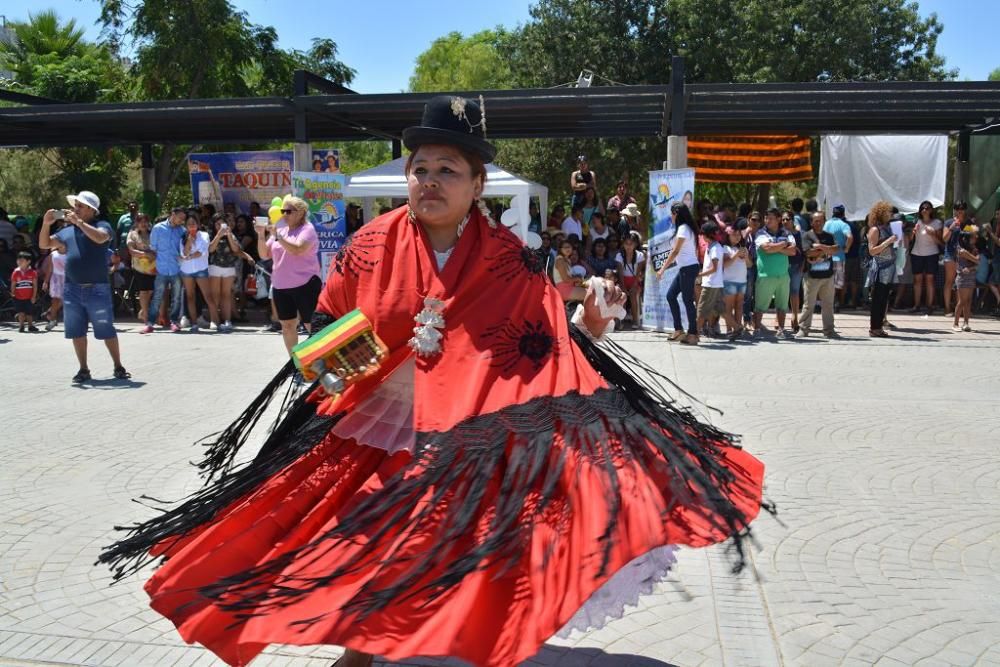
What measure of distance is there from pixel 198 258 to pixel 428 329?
39.3ft

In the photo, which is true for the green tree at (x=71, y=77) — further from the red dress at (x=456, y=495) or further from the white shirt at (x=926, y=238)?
the red dress at (x=456, y=495)

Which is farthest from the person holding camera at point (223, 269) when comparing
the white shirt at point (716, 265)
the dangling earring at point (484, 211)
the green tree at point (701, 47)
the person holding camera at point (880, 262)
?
the green tree at point (701, 47)

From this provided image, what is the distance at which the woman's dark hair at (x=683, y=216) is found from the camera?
12047mm

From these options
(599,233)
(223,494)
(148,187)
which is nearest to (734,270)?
(599,233)

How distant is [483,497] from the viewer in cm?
247

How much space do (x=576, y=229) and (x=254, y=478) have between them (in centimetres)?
1241

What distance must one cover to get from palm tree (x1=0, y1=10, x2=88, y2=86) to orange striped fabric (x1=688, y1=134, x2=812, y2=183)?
18500 millimetres

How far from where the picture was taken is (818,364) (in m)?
10.3

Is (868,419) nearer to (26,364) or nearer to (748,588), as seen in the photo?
(748,588)

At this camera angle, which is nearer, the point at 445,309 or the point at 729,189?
the point at 445,309

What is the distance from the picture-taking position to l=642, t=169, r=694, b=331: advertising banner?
1271 cm

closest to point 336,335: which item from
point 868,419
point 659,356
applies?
point 868,419

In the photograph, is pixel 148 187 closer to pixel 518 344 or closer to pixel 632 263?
pixel 632 263

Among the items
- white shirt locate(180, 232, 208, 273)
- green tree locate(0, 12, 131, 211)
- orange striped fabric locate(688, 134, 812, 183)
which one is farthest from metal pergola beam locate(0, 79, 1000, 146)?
green tree locate(0, 12, 131, 211)
